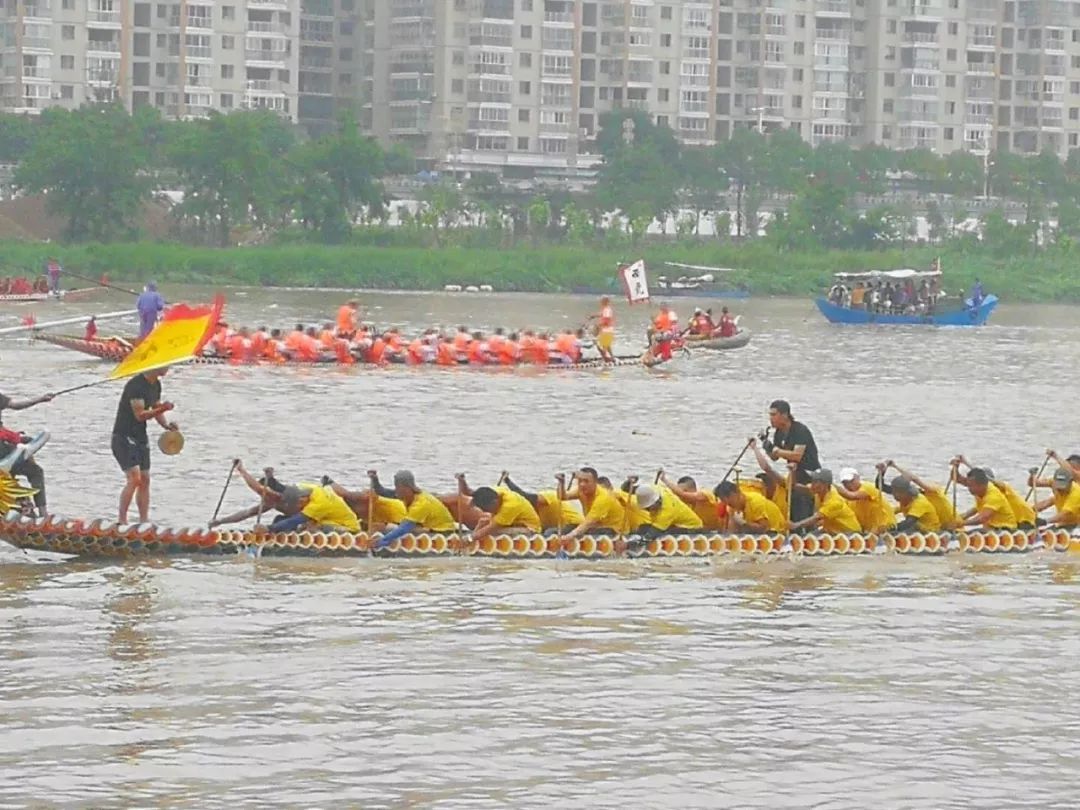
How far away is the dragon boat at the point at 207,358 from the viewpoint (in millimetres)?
47750

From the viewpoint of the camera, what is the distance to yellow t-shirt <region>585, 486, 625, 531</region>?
23.2 metres

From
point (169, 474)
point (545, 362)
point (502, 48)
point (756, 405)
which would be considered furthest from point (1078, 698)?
point (502, 48)

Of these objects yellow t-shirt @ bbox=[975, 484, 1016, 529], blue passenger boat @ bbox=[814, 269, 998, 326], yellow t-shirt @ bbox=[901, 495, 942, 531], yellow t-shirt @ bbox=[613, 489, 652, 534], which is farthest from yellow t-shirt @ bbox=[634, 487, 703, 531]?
blue passenger boat @ bbox=[814, 269, 998, 326]

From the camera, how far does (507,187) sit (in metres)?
115

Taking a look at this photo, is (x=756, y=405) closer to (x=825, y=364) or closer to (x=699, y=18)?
(x=825, y=364)

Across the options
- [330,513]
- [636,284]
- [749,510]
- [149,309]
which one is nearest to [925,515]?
[749,510]

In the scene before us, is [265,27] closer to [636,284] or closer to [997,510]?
[636,284]

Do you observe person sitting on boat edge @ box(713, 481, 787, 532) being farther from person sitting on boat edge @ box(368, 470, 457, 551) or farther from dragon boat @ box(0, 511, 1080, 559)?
person sitting on boat edge @ box(368, 470, 457, 551)

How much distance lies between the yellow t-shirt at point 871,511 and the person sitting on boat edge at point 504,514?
3.34m

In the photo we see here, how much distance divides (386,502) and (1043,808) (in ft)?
30.7

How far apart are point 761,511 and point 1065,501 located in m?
3.66

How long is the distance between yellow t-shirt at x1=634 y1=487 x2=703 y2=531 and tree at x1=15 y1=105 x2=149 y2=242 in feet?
242

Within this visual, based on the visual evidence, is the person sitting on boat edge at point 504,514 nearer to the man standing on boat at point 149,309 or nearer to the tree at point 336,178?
the man standing on boat at point 149,309

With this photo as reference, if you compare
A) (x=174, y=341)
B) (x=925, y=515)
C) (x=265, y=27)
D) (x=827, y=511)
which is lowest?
(x=925, y=515)
